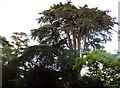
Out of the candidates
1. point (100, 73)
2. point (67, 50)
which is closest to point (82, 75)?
point (67, 50)

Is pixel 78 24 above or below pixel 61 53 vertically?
above

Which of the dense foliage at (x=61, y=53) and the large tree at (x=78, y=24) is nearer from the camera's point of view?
the dense foliage at (x=61, y=53)

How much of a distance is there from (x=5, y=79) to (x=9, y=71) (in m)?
0.57

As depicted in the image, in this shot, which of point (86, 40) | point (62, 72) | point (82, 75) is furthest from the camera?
point (86, 40)

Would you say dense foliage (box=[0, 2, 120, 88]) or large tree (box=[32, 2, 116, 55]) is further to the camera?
large tree (box=[32, 2, 116, 55])

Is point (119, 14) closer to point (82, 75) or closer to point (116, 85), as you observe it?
point (82, 75)

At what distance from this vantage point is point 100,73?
14.3 m

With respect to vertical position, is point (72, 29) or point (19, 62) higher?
point (72, 29)

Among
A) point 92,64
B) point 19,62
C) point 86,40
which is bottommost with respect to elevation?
point 92,64

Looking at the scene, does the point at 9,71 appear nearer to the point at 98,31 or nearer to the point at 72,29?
the point at 72,29

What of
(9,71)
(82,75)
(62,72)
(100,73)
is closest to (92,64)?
(100,73)

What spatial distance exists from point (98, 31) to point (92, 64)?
5927mm

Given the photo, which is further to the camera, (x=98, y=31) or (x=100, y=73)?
(x=98, y=31)

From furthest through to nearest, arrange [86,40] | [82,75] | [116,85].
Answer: [86,40] → [82,75] → [116,85]
